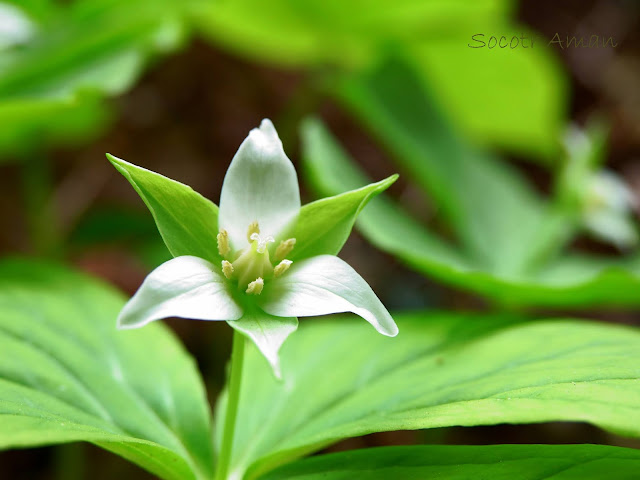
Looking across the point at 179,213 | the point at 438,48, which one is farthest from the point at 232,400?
the point at 438,48

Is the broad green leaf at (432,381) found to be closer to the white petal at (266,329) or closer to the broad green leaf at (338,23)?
the white petal at (266,329)

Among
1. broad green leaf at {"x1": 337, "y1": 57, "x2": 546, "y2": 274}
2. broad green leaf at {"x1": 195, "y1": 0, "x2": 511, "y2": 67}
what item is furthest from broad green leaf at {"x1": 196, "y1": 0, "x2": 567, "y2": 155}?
broad green leaf at {"x1": 337, "y1": 57, "x2": 546, "y2": 274}

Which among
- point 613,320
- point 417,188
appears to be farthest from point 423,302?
point 613,320

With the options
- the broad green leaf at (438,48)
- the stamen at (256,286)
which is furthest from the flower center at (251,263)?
the broad green leaf at (438,48)

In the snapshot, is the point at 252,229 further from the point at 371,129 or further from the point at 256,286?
the point at 371,129

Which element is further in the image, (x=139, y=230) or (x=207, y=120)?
(x=207, y=120)

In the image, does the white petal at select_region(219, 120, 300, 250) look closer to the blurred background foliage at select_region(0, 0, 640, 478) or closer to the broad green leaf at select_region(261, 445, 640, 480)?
the broad green leaf at select_region(261, 445, 640, 480)

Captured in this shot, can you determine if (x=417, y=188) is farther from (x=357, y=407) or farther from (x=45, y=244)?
(x=357, y=407)
